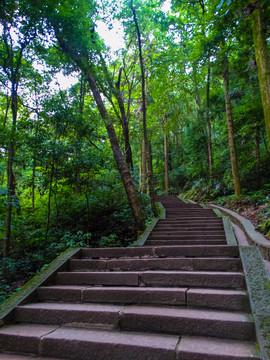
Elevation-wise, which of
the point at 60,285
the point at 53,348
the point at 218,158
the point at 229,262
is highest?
the point at 218,158

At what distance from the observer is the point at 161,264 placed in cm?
384

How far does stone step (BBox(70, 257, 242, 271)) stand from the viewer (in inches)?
Result: 141

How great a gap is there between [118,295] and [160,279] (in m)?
0.68

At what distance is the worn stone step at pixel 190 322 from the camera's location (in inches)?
89.7

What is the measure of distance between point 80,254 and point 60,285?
99 centimetres

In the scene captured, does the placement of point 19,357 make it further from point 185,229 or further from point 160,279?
point 185,229

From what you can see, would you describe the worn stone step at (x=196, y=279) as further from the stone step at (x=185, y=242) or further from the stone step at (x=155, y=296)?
the stone step at (x=185, y=242)

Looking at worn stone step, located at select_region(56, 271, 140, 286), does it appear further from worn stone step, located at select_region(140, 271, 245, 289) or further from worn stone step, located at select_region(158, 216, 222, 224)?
worn stone step, located at select_region(158, 216, 222, 224)

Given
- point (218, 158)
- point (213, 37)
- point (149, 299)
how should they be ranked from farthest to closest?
point (218, 158)
point (213, 37)
point (149, 299)

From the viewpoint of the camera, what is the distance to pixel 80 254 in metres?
4.79

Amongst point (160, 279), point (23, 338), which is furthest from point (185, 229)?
point (23, 338)

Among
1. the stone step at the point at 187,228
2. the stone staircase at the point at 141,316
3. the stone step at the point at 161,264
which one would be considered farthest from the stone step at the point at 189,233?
the stone step at the point at 161,264

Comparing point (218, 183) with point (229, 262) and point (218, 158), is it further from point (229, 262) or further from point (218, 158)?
point (229, 262)

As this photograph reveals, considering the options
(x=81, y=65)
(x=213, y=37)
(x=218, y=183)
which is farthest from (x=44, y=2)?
(x=218, y=183)
